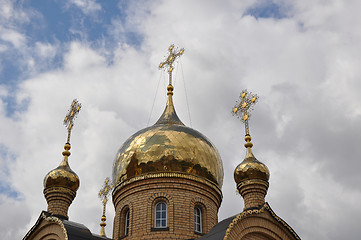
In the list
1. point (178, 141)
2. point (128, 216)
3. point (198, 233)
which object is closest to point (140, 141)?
point (178, 141)

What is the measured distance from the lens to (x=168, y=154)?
1507 cm

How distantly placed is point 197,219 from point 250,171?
7.28 ft

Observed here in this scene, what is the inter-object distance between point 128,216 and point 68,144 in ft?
9.92

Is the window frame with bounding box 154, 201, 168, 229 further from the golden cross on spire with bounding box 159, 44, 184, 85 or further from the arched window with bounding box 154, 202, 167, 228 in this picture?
the golden cross on spire with bounding box 159, 44, 184, 85

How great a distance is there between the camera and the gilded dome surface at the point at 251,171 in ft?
45.4

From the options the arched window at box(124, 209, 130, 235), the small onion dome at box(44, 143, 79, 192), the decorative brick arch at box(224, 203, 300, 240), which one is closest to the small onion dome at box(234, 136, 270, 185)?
the decorative brick arch at box(224, 203, 300, 240)

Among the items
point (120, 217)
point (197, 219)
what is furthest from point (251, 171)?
point (120, 217)

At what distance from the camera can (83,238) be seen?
41.5ft

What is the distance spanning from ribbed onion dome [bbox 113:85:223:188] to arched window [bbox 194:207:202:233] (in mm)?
969

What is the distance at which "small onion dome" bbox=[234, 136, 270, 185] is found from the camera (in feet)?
45.4

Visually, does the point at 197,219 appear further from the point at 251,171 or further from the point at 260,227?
the point at 260,227

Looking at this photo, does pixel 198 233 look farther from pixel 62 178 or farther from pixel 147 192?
pixel 62 178

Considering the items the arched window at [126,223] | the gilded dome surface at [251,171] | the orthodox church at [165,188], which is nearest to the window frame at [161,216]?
the orthodox church at [165,188]

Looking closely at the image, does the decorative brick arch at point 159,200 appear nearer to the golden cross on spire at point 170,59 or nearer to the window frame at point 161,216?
the window frame at point 161,216
